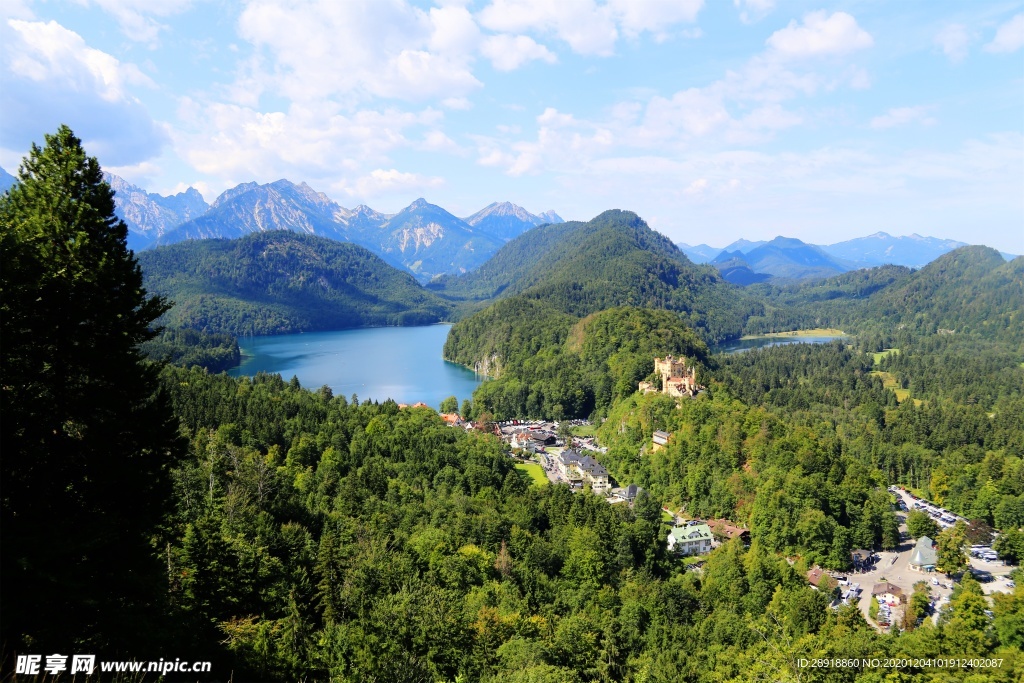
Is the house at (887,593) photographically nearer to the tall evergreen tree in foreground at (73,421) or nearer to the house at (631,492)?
the house at (631,492)

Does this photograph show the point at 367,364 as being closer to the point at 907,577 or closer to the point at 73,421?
the point at 907,577

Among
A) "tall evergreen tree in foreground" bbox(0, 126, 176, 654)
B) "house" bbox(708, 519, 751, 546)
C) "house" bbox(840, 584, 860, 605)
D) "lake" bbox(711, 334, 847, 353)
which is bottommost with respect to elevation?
"house" bbox(840, 584, 860, 605)

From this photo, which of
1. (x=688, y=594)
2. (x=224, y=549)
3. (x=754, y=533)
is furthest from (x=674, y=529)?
(x=224, y=549)

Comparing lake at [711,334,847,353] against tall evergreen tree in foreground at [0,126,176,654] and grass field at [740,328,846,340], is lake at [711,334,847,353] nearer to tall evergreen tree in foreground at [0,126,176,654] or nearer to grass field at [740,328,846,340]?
grass field at [740,328,846,340]

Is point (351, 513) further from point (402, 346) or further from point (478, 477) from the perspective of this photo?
point (402, 346)

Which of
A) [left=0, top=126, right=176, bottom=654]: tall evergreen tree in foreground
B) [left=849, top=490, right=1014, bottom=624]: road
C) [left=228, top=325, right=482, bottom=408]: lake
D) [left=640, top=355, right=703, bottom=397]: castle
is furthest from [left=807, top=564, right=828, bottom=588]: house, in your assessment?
[left=228, top=325, right=482, bottom=408]: lake

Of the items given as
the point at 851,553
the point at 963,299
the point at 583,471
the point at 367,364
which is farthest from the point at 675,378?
the point at 963,299
